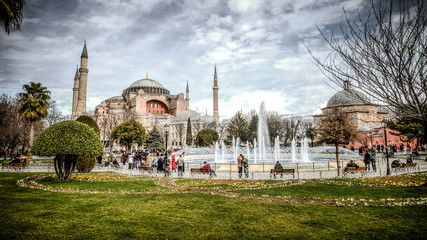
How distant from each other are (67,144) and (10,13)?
17.0 ft

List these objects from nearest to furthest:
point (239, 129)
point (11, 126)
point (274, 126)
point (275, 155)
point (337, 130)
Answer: point (337, 130), point (275, 155), point (11, 126), point (274, 126), point (239, 129)

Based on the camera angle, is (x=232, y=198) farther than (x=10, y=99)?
No

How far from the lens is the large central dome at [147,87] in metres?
74.0

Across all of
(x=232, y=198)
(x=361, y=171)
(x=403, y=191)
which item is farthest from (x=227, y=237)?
(x=361, y=171)

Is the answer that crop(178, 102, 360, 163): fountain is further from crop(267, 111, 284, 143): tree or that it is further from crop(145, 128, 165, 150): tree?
crop(145, 128, 165, 150): tree

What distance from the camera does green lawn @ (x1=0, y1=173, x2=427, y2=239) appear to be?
4.21 m

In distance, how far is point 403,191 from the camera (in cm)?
778

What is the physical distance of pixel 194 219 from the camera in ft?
16.5

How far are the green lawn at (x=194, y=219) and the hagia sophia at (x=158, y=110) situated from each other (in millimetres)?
30042

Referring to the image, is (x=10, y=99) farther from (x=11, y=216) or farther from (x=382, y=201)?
(x=382, y=201)

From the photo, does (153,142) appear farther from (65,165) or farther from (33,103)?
(65,165)

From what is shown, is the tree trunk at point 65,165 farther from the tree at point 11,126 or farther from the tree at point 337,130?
the tree at point 11,126

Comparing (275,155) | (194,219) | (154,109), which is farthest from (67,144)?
(154,109)

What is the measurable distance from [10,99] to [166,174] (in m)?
28.2
